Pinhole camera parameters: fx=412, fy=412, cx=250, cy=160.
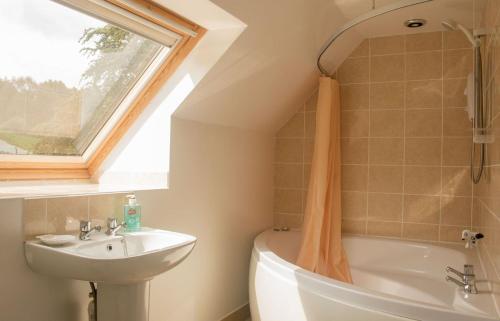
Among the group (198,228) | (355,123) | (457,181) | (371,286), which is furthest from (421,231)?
(198,228)

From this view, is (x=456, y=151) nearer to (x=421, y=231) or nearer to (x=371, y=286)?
(x=421, y=231)

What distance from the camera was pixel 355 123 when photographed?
10.9 ft

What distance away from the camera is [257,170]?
3.27 metres

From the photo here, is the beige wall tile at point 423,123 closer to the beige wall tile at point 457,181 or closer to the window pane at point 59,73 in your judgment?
the beige wall tile at point 457,181

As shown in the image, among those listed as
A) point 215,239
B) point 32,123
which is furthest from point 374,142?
point 32,123

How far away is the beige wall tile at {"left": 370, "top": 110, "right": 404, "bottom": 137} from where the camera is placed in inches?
125

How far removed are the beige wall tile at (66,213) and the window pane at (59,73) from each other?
0.45 metres

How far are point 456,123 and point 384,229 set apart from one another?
37.5 inches

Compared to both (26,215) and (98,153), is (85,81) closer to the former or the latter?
(98,153)

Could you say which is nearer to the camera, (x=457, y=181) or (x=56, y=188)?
(x=56, y=188)

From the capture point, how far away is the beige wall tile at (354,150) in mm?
3277

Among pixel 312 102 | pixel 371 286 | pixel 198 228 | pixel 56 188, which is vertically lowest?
pixel 371 286

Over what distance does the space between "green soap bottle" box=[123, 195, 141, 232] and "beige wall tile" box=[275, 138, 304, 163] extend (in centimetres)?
180

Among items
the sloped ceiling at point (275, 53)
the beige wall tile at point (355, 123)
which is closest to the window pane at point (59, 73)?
the sloped ceiling at point (275, 53)
